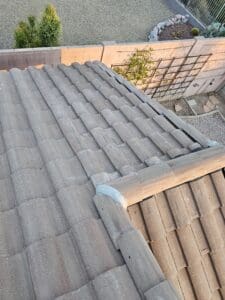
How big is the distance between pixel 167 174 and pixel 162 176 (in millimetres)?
67

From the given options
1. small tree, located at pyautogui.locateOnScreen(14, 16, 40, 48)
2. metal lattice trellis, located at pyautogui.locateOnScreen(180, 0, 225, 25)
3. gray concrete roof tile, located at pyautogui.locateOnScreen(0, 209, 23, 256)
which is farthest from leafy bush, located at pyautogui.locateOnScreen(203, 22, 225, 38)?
gray concrete roof tile, located at pyautogui.locateOnScreen(0, 209, 23, 256)

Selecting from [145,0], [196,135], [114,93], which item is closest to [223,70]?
[145,0]

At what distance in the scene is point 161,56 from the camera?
992 cm

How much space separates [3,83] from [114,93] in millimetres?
2040

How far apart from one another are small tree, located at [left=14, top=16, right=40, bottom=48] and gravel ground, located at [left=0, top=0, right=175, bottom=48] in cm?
180

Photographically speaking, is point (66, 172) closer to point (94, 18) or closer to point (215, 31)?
point (94, 18)

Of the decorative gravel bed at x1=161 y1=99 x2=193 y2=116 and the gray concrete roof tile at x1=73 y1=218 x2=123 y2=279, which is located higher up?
the decorative gravel bed at x1=161 y1=99 x2=193 y2=116

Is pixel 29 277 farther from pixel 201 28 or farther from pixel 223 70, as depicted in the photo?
pixel 201 28

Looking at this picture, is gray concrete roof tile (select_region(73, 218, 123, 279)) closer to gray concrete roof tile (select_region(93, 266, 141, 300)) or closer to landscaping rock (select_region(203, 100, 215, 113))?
gray concrete roof tile (select_region(93, 266, 141, 300))

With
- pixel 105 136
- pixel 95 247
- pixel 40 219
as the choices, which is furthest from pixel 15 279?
pixel 105 136

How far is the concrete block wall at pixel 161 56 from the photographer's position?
7.68 metres

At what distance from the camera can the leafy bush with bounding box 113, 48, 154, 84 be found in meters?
9.35

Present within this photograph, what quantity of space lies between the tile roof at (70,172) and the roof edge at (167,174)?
0.21 metres

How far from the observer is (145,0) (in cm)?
1441
